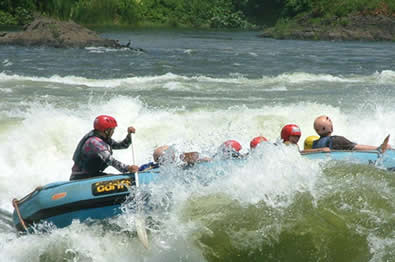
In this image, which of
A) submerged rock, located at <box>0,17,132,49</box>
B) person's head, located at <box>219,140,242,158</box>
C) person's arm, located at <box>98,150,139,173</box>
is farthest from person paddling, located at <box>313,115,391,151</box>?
submerged rock, located at <box>0,17,132,49</box>

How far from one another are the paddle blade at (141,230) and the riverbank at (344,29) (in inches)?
1370

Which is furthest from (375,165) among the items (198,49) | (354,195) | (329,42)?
(329,42)

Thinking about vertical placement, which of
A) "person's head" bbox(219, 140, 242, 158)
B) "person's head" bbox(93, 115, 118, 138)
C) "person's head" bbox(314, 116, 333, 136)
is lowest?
"person's head" bbox(219, 140, 242, 158)

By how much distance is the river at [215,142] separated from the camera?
6090 millimetres

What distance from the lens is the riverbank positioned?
39.0 m

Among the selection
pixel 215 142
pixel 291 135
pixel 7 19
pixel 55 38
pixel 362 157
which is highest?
pixel 291 135

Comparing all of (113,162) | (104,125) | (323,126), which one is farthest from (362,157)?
(104,125)

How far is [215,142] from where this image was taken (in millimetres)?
10719

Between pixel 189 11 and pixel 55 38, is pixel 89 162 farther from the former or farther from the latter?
pixel 189 11

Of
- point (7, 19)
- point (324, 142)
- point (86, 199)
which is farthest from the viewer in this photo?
point (7, 19)

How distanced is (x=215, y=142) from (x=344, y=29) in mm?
31601

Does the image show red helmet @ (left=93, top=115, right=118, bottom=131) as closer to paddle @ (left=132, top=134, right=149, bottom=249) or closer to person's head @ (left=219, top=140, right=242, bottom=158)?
paddle @ (left=132, top=134, right=149, bottom=249)

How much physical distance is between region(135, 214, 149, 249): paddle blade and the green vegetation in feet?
106

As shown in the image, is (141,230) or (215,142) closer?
(141,230)
